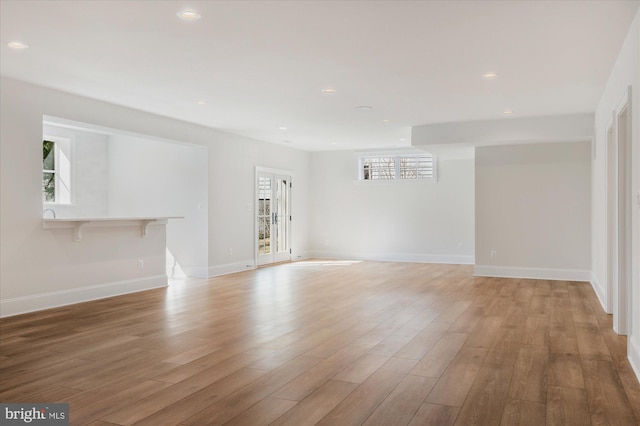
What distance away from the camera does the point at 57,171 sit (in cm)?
880

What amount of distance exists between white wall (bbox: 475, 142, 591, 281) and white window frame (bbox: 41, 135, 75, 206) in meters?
7.26

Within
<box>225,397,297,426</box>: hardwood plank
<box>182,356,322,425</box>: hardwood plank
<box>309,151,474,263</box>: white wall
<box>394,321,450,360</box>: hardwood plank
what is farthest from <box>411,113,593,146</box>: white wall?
<box>225,397,297,426</box>: hardwood plank

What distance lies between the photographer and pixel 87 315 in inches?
213

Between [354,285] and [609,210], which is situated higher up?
[609,210]

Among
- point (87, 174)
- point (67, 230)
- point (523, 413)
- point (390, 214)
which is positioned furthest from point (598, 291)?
point (87, 174)

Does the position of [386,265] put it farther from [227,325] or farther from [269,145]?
[227,325]

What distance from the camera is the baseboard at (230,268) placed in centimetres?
861

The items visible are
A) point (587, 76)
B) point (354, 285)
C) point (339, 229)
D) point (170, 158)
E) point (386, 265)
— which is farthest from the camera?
point (339, 229)

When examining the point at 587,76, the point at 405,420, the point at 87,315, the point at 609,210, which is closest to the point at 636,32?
the point at 587,76

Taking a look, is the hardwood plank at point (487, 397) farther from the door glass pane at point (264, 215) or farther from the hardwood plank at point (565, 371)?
the door glass pane at point (264, 215)

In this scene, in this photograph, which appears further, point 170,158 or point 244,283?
point 170,158

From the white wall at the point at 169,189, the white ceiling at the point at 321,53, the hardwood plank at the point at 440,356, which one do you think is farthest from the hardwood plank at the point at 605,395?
the white wall at the point at 169,189

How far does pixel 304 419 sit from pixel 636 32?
11.7ft

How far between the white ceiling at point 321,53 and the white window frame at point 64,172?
2750mm
